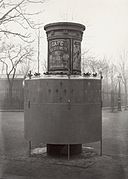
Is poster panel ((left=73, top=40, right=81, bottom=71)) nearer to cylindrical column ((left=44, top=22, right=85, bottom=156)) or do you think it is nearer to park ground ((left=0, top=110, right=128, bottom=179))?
cylindrical column ((left=44, top=22, right=85, bottom=156))

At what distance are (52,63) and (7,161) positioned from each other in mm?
2930

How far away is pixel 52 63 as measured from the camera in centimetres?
834

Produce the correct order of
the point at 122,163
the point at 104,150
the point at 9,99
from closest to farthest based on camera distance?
the point at 122,163 → the point at 104,150 → the point at 9,99

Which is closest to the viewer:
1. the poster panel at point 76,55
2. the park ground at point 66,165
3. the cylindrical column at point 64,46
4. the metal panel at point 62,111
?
the park ground at point 66,165

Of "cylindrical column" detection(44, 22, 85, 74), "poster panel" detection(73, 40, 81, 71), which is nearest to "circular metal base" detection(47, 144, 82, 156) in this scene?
"cylindrical column" detection(44, 22, 85, 74)

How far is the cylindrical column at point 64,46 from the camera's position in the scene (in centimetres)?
806

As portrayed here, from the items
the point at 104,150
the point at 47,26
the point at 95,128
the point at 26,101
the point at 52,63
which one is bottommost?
the point at 104,150

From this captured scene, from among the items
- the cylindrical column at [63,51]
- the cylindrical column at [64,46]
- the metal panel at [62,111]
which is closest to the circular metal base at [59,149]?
the cylindrical column at [63,51]

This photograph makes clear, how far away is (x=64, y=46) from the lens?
8.14 meters

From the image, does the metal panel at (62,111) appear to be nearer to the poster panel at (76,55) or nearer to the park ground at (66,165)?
the park ground at (66,165)

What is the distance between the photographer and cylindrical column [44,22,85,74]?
317 inches

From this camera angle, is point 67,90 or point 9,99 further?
point 9,99

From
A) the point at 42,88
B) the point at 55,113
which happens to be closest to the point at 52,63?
the point at 42,88

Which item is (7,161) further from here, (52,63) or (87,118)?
(52,63)
